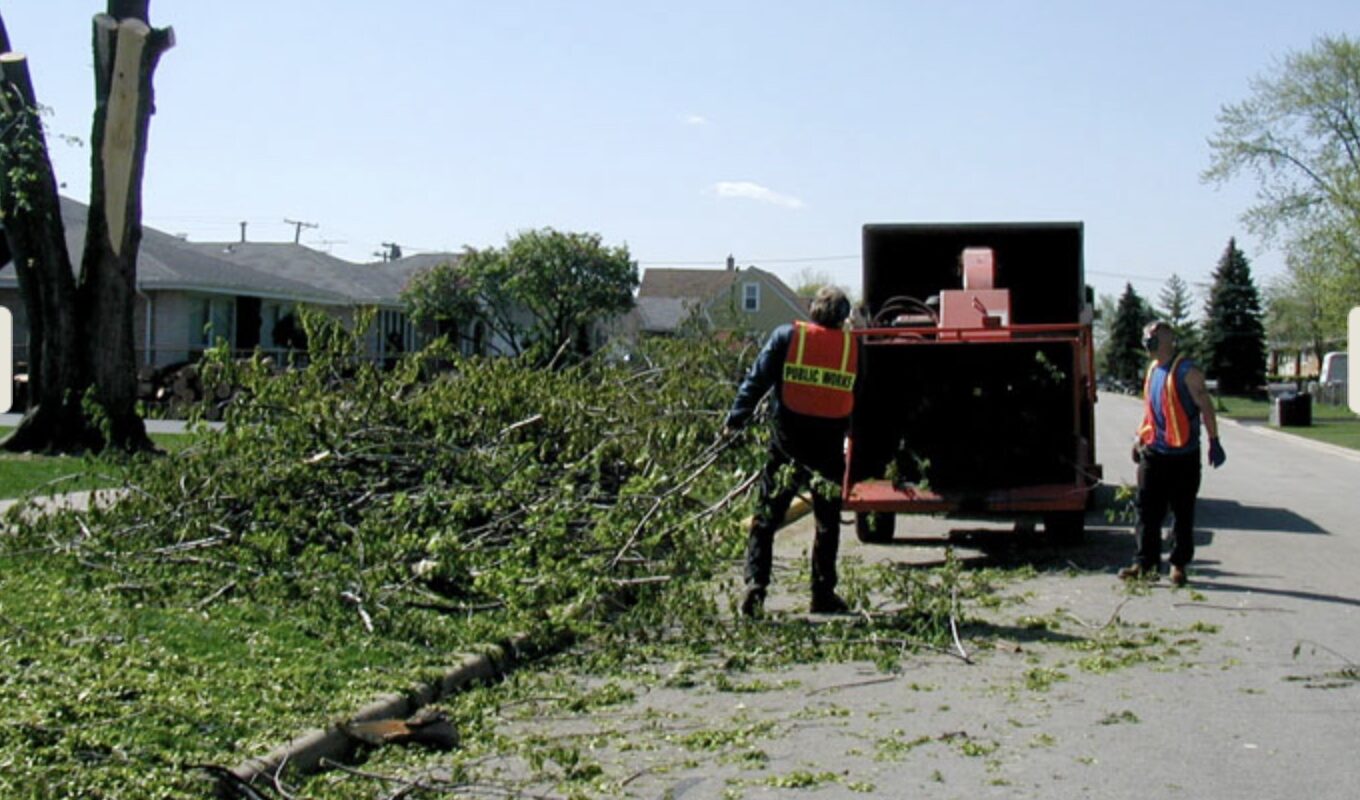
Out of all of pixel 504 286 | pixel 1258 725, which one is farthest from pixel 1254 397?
pixel 1258 725

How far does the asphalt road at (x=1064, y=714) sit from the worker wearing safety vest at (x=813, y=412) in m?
0.51

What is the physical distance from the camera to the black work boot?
29.1 ft

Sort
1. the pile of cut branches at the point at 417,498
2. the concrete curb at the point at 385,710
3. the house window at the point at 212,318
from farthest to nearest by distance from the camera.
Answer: the house window at the point at 212,318 → the pile of cut branches at the point at 417,498 → the concrete curb at the point at 385,710

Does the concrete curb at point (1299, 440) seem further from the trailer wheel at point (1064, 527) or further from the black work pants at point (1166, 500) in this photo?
the black work pants at point (1166, 500)

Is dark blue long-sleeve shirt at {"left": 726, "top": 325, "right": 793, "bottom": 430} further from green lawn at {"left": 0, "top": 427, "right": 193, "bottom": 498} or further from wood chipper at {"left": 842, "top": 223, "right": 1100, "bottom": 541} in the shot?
green lawn at {"left": 0, "top": 427, "right": 193, "bottom": 498}

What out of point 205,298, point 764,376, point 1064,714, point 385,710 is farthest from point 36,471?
point 205,298

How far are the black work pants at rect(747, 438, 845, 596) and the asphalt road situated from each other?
0.42 m

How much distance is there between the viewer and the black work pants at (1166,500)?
10406mm

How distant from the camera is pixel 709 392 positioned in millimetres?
12328

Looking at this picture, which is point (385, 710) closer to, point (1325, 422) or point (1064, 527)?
point (1064, 527)

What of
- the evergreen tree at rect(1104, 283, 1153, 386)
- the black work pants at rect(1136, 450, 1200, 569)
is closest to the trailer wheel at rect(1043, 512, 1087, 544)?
the black work pants at rect(1136, 450, 1200, 569)

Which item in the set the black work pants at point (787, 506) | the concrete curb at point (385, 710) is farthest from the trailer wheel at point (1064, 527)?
the concrete curb at point (385, 710)

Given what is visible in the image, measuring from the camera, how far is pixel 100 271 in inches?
839

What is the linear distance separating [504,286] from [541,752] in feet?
129
